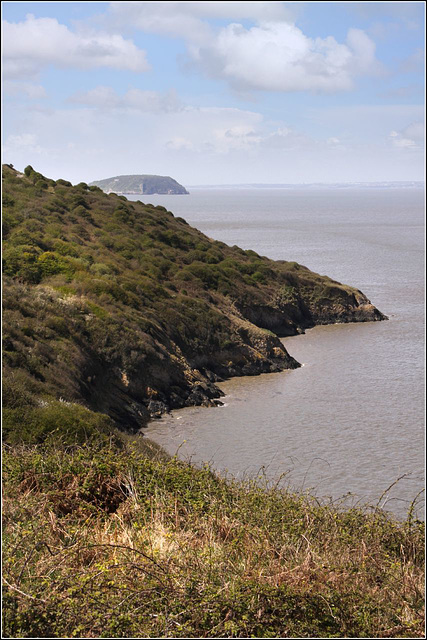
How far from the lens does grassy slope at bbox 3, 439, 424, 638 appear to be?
528 centimetres

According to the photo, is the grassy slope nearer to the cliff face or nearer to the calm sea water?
the calm sea water

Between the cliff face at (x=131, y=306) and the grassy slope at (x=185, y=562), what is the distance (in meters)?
8.39


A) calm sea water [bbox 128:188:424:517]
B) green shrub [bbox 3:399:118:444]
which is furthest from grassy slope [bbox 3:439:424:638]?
green shrub [bbox 3:399:118:444]

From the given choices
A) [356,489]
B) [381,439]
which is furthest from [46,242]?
[356,489]

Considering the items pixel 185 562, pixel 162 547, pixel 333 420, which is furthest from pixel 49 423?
pixel 333 420

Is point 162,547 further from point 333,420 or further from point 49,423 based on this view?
point 333,420

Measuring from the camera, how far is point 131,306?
33500mm

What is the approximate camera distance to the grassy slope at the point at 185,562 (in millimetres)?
5277

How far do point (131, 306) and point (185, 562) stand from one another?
27.6 m

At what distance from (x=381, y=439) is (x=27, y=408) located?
44.5ft

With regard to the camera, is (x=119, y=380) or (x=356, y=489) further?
(x=119, y=380)

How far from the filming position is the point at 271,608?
5.56m

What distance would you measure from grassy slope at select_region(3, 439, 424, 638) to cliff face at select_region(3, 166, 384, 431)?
27.5ft

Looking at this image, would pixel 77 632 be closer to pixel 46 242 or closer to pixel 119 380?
pixel 119 380
